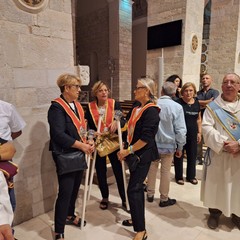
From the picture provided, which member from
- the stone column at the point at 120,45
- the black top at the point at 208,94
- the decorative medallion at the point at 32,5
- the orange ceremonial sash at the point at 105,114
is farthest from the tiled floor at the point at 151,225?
the stone column at the point at 120,45

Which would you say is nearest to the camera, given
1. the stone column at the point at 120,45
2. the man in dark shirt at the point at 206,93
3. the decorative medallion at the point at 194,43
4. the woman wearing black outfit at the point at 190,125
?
the woman wearing black outfit at the point at 190,125

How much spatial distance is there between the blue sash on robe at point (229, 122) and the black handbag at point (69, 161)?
1450 mm

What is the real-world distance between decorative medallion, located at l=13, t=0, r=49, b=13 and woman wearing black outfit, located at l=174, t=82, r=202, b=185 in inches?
85.7

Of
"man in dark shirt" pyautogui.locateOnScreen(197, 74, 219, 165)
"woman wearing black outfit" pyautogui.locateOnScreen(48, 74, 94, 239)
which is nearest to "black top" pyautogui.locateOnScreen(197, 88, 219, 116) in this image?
"man in dark shirt" pyautogui.locateOnScreen(197, 74, 219, 165)

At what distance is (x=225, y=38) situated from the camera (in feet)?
23.4

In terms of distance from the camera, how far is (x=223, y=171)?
2488mm

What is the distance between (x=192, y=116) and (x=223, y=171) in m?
1.26

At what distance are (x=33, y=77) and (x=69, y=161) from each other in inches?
40.3

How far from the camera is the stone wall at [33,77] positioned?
234 centimetres

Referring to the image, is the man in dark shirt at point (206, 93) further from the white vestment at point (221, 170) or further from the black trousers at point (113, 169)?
the black trousers at point (113, 169)

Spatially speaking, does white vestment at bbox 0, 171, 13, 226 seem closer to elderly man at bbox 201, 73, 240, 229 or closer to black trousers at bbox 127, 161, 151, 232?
black trousers at bbox 127, 161, 151, 232

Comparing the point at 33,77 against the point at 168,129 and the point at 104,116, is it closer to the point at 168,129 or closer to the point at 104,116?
the point at 104,116

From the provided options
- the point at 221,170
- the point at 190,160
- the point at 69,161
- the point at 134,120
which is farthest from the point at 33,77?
the point at 190,160

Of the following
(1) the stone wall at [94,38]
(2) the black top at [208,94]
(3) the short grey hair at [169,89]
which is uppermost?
(1) the stone wall at [94,38]
